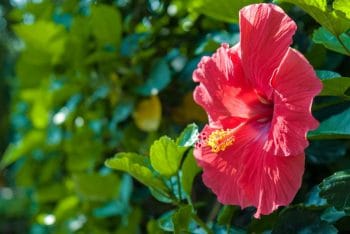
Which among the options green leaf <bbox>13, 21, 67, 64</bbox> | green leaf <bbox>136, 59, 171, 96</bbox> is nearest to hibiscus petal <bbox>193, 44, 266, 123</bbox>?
green leaf <bbox>136, 59, 171, 96</bbox>

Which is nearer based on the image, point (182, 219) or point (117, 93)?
point (182, 219)

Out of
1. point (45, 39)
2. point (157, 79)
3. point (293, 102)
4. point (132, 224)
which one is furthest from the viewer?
point (45, 39)

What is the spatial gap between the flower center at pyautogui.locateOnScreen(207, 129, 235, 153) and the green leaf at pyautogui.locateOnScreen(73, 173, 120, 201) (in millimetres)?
658

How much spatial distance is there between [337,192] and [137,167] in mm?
232

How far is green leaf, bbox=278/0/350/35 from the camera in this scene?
0.61 meters

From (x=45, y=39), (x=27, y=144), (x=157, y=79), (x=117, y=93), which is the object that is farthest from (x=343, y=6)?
(x=27, y=144)

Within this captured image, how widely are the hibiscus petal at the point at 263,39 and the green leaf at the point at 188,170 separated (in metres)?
0.19

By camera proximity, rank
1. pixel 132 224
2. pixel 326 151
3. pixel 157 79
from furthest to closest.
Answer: pixel 132 224, pixel 157 79, pixel 326 151

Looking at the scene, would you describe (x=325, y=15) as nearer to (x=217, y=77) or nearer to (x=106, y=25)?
(x=217, y=77)

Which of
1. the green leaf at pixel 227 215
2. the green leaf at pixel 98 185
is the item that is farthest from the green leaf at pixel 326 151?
the green leaf at pixel 98 185

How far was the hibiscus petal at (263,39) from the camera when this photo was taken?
0.61 m

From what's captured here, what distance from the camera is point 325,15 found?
0.62 m

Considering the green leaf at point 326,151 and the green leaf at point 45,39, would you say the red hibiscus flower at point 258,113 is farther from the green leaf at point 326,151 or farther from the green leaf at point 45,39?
the green leaf at point 45,39

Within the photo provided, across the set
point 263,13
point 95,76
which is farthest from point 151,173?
point 95,76
